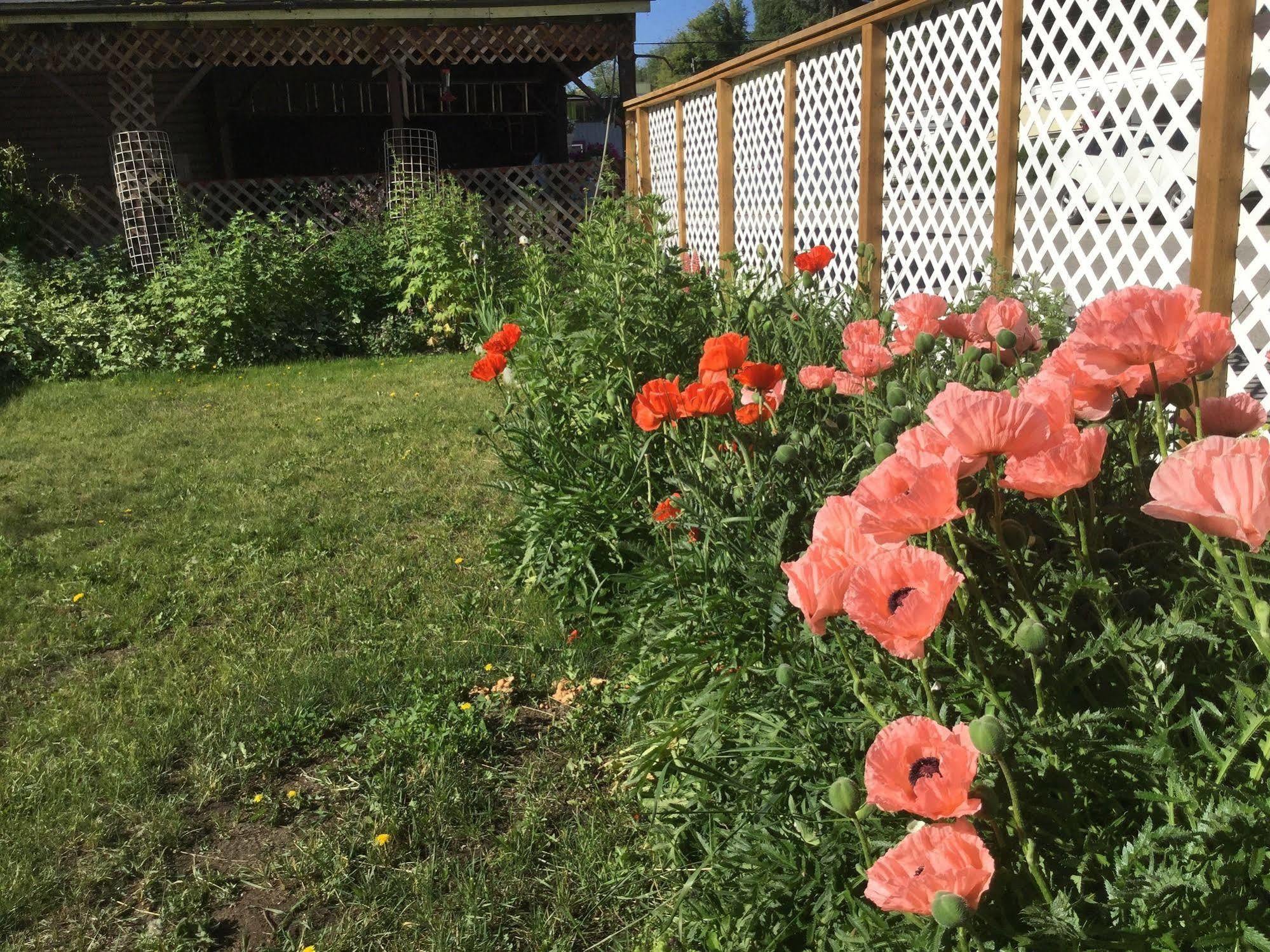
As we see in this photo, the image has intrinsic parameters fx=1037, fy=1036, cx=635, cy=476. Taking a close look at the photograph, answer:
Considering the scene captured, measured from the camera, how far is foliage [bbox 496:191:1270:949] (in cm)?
110

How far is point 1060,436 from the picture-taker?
1.19 m

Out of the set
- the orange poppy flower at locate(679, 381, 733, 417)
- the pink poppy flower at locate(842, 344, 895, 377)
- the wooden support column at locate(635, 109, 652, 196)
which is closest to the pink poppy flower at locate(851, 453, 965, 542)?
the orange poppy flower at locate(679, 381, 733, 417)

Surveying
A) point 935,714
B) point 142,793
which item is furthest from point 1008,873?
point 142,793

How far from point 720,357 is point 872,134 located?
2867 mm

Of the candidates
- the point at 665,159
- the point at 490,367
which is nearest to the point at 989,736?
the point at 490,367

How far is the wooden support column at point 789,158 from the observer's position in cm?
545

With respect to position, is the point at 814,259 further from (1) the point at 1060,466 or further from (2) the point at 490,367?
(1) the point at 1060,466

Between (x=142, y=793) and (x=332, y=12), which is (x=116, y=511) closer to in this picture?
(x=142, y=793)

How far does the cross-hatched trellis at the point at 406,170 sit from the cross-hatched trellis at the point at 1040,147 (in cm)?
501

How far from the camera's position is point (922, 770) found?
103 cm

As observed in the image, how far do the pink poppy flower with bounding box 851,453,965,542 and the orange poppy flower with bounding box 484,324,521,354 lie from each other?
5.99ft

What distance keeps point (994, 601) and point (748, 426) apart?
1.01 metres

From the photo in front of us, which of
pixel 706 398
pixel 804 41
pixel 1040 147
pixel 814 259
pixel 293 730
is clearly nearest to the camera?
pixel 706 398

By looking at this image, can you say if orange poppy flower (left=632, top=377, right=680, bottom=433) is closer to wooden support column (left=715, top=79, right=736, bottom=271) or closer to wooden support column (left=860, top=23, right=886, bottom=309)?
wooden support column (left=860, top=23, right=886, bottom=309)
